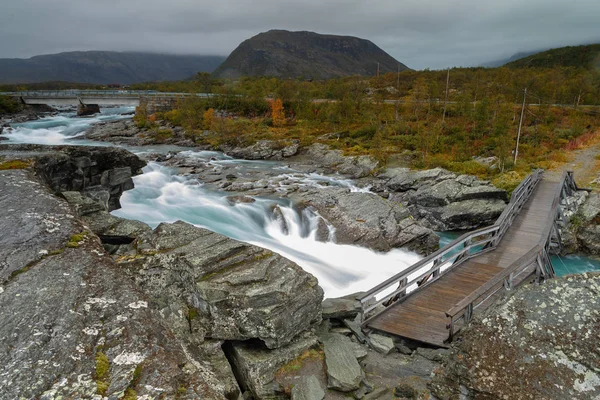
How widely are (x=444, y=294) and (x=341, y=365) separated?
5575 millimetres

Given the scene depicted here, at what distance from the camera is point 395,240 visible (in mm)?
18812

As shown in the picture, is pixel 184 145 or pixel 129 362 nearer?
pixel 129 362

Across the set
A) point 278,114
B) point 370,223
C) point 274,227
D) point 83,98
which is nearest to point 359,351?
point 370,223

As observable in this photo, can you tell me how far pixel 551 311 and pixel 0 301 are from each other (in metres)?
7.36

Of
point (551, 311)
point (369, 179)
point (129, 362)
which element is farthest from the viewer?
point (369, 179)

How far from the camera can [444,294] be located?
38.8 ft

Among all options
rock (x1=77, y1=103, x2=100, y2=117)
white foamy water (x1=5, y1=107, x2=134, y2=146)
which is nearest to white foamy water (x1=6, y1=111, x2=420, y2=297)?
white foamy water (x1=5, y1=107, x2=134, y2=146)

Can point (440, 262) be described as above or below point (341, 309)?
above

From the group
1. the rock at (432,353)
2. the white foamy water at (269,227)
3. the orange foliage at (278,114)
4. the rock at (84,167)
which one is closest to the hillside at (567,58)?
the orange foliage at (278,114)

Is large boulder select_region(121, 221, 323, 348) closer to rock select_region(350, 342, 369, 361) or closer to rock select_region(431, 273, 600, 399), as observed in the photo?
rock select_region(350, 342, 369, 361)

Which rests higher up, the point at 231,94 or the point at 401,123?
the point at 231,94

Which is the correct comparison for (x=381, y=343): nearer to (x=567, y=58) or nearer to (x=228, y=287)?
(x=228, y=287)

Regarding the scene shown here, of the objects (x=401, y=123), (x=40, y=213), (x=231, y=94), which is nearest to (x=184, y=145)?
(x=231, y=94)

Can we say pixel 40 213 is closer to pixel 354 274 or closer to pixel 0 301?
pixel 0 301
